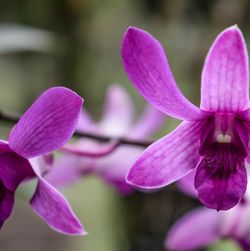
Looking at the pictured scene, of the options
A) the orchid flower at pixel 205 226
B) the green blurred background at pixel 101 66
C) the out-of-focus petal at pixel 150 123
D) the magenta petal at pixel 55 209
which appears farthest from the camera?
the green blurred background at pixel 101 66

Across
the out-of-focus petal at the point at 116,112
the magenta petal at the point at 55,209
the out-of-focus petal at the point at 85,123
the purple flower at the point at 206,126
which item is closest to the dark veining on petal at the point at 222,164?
the purple flower at the point at 206,126

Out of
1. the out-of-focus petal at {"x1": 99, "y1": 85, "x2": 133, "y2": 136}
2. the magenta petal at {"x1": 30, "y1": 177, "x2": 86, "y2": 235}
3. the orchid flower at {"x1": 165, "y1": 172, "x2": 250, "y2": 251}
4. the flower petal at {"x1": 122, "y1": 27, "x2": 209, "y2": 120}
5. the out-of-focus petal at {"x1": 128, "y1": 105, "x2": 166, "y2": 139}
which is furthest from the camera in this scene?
the out-of-focus petal at {"x1": 99, "y1": 85, "x2": 133, "y2": 136}

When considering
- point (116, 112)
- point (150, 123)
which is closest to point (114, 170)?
point (150, 123)

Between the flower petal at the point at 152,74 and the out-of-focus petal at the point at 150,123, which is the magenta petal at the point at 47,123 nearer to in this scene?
the flower petal at the point at 152,74

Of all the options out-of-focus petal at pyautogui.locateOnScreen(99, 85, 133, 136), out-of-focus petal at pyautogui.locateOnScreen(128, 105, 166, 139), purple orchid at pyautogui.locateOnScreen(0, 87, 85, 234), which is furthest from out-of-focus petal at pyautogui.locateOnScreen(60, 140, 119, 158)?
out-of-focus petal at pyautogui.locateOnScreen(99, 85, 133, 136)

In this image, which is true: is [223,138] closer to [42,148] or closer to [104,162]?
[42,148]

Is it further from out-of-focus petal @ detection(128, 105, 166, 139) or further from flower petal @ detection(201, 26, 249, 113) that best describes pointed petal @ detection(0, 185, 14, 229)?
out-of-focus petal @ detection(128, 105, 166, 139)
